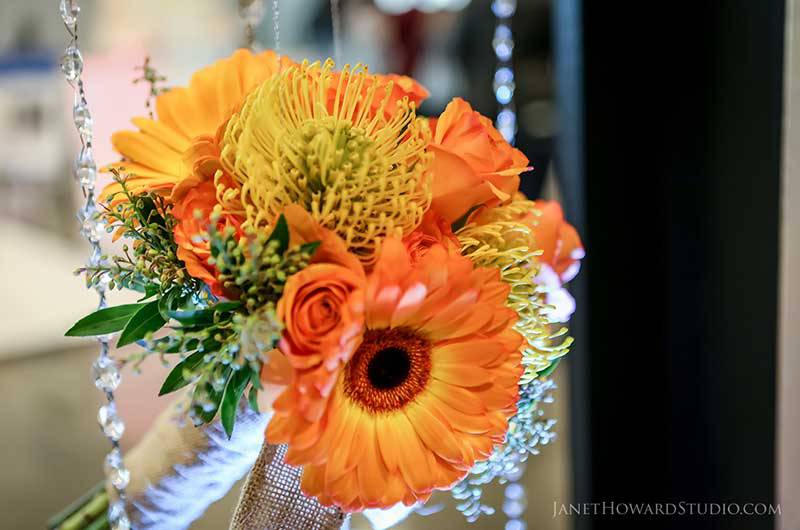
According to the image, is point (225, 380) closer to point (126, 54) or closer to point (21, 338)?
point (126, 54)

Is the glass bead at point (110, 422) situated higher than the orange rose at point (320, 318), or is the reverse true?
the orange rose at point (320, 318)

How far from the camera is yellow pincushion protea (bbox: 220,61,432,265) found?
399mm

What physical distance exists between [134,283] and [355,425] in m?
0.17

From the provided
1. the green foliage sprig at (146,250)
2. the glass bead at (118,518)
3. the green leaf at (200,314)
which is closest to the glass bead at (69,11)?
the green foliage sprig at (146,250)

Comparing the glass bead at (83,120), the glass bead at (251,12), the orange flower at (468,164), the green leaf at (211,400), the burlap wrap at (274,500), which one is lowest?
the burlap wrap at (274,500)

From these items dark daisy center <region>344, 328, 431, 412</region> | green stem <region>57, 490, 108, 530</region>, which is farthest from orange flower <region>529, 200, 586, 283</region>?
green stem <region>57, 490, 108, 530</region>

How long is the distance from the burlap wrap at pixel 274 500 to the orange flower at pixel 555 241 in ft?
0.80

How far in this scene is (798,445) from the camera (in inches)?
32.1

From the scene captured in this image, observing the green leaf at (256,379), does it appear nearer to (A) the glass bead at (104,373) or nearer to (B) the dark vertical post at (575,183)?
(A) the glass bead at (104,373)

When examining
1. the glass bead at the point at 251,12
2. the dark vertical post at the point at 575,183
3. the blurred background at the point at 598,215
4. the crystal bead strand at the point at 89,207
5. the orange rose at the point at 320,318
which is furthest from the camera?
the dark vertical post at the point at 575,183

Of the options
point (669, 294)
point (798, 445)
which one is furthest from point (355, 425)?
point (669, 294)

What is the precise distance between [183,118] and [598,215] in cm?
77

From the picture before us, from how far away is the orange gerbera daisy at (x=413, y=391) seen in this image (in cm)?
37

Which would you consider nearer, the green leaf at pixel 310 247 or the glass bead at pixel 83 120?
the green leaf at pixel 310 247
